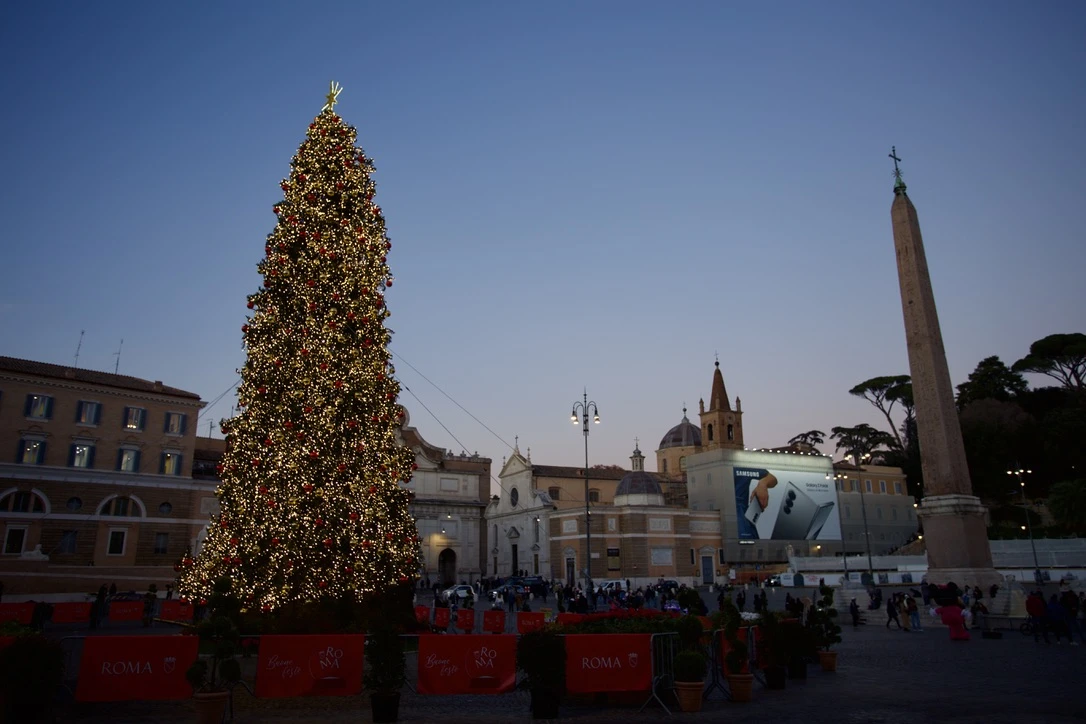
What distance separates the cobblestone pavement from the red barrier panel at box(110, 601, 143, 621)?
1914cm

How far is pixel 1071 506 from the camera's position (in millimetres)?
46062

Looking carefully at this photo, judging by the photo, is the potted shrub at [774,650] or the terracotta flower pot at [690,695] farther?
the potted shrub at [774,650]

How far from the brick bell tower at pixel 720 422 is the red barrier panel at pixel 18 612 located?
202 feet

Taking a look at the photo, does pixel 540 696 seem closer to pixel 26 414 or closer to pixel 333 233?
pixel 333 233

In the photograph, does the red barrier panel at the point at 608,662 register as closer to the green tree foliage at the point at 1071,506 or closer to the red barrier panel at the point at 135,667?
the red barrier panel at the point at 135,667

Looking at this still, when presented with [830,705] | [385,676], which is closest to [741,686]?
[830,705]

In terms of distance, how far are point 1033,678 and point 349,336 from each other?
1446 centimetres

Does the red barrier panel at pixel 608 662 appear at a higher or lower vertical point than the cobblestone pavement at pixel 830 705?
higher

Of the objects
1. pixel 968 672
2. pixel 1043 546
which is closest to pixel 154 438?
pixel 968 672

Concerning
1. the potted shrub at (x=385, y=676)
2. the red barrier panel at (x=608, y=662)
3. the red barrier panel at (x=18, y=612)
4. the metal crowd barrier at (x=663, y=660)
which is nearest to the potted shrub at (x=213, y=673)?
the potted shrub at (x=385, y=676)

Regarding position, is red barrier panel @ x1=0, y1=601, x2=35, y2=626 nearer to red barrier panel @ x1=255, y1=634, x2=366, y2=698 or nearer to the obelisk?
red barrier panel @ x1=255, y1=634, x2=366, y2=698

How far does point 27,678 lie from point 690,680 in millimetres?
8183

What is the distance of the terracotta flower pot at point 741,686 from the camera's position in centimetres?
1107

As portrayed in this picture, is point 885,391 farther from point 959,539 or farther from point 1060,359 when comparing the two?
point 959,539
